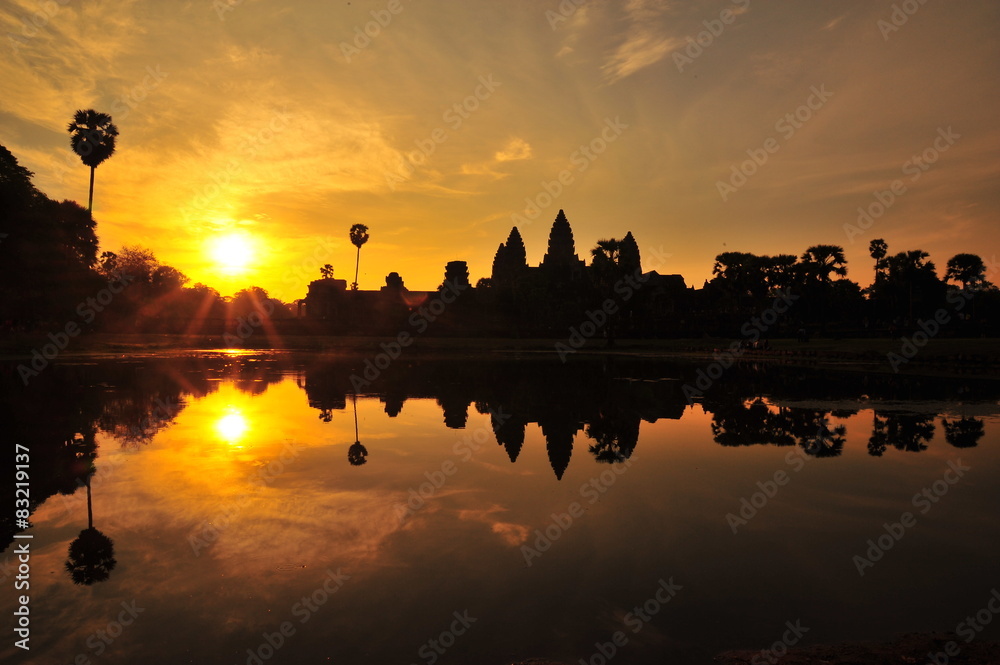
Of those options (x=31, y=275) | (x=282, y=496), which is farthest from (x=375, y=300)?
(x=282, y=496)

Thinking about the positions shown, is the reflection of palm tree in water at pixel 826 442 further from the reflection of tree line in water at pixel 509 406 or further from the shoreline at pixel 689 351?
the shoreline at pixel 689 351

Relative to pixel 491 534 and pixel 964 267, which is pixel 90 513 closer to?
pixel 491 534

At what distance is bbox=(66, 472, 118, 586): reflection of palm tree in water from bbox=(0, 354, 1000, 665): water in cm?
4

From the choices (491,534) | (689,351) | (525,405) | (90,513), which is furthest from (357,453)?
(689,351)

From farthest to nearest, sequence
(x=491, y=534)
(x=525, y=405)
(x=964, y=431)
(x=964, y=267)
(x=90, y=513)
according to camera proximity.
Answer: (x=964, y=267), (x=525, y=405), (x=964, y=431), (x=90, y=513), (x=491, y=534)

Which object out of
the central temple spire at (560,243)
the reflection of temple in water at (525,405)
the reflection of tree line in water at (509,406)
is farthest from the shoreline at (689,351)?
the central temple spire at (560,243)

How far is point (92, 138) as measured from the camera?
56.0 m

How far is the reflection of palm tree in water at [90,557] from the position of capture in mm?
5426

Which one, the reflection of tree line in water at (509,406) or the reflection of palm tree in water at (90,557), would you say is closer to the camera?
the reflection of palm tree in water at (90,557)

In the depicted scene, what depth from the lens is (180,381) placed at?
76.6ft

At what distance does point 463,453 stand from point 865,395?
16133mm

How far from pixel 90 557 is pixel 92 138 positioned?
212 feet

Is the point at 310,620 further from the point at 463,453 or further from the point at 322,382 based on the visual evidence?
the point at 322,382

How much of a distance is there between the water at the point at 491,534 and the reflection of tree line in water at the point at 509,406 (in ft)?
0.44
